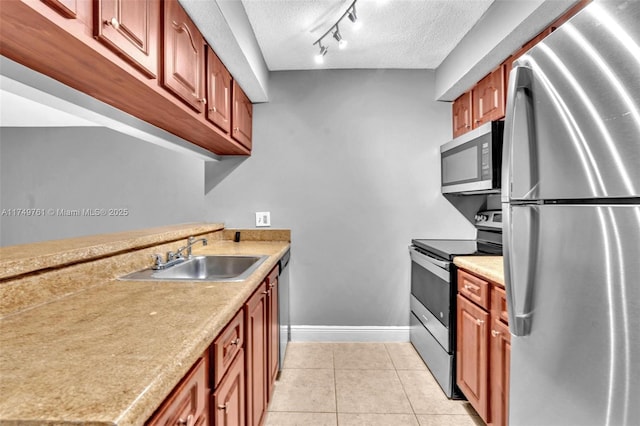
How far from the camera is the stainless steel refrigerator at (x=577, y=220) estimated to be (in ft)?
2.14

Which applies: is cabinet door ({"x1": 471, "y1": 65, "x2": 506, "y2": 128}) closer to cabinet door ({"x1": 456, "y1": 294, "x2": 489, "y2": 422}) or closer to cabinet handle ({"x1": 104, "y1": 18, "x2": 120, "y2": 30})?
cabinet door ({"x1": 456, "y1": 294, "x2": 489, "y2": 422})

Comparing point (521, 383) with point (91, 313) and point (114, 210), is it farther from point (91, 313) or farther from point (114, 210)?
point (114, 210)

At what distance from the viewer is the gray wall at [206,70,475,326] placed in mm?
2752

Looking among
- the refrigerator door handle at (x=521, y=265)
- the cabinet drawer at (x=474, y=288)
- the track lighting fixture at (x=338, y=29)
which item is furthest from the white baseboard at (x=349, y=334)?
the track lighting fixture at (x=338, y=29)

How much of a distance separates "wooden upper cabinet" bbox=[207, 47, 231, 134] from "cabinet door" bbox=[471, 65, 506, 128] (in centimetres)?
179

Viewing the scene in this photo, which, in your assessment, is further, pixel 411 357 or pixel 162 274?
pixel 411 357

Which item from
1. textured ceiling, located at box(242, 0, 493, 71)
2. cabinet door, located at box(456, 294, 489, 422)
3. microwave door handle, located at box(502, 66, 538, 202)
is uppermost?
textured ceiling, located at box(242, 0, 493, 71)

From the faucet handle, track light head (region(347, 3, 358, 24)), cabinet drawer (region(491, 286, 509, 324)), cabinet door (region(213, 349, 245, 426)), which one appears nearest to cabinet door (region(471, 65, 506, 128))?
track light head (region(347, 3, 358, 24))

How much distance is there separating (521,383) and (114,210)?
3535 mm

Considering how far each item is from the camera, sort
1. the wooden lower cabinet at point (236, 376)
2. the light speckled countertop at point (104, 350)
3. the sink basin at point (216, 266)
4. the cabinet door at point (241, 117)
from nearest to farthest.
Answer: the light speckled countertop at point (104, 350)
the wooden lower cabinet at point (236, 376)
the sink basin at point (216, 266)
the cabinet door at point (241, 117)

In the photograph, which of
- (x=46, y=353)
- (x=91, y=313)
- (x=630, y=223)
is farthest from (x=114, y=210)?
(x=630, y=223)

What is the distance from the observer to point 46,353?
645 millimetres

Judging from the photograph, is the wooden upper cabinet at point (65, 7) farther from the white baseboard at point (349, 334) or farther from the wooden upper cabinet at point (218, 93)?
the white baseboard at point (349, 334)

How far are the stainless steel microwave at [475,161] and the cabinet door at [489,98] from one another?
168mm
